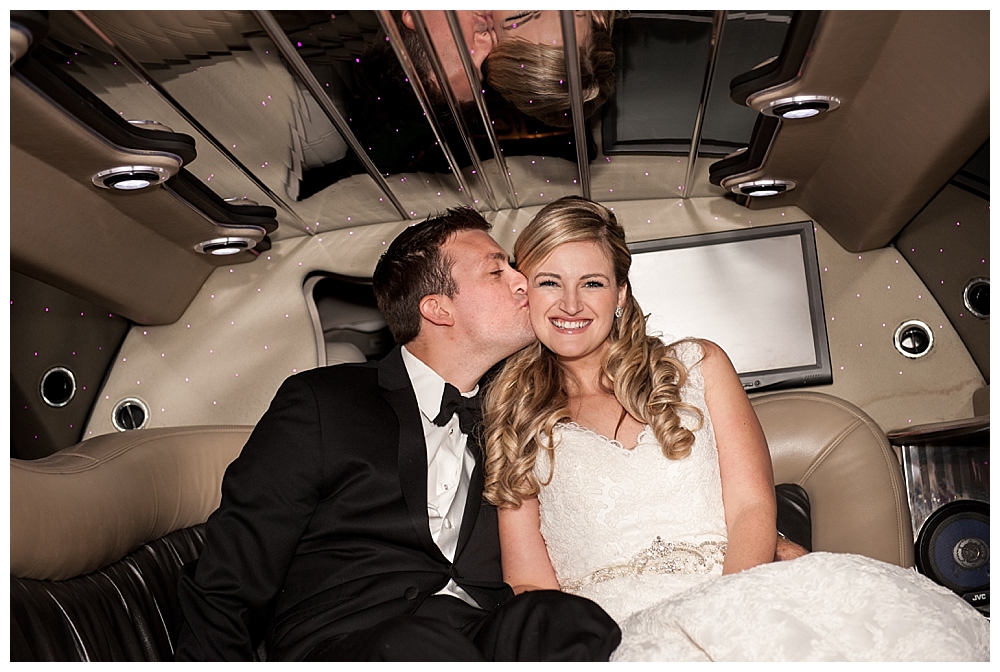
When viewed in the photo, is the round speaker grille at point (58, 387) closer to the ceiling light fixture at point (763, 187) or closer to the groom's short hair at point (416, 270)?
the groom's short hair at point (416, 270)

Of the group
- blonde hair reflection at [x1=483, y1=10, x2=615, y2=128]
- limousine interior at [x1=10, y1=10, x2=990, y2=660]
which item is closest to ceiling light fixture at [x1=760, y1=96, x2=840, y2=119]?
limousine interior at [x1=10, y1=10, x2=990, y2=660]

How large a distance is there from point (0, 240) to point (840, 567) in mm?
2095

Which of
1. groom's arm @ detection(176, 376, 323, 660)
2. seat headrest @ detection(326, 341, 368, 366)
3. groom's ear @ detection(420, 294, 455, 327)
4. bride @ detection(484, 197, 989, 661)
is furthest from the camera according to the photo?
seat headrest @ detection(326, 341, 368, 366)

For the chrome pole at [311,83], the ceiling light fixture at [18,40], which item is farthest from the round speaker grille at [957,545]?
the ceiling light fixture at [18,40]

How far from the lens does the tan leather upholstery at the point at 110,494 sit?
6.35 feet

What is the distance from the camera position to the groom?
187 cm

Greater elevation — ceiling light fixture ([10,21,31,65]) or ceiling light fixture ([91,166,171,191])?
ceiling light fixture ([10,21,31,65])

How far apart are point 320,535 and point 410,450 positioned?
0.31m

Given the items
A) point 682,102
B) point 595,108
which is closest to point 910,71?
point 682,102

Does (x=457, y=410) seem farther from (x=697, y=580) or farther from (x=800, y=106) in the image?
(x=800, y=106)

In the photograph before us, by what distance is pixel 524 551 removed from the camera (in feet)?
7.63

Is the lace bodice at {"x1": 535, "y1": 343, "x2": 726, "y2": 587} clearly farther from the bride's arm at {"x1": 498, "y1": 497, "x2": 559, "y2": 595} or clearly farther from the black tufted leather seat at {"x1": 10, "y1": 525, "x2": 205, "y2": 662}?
the black tufted leather seat at {"x1": 10, "y1": 525, "x2": 205, "y2": 662}

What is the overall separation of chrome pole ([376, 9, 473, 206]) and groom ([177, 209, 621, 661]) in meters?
0.34

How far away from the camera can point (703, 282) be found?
3.31 m
